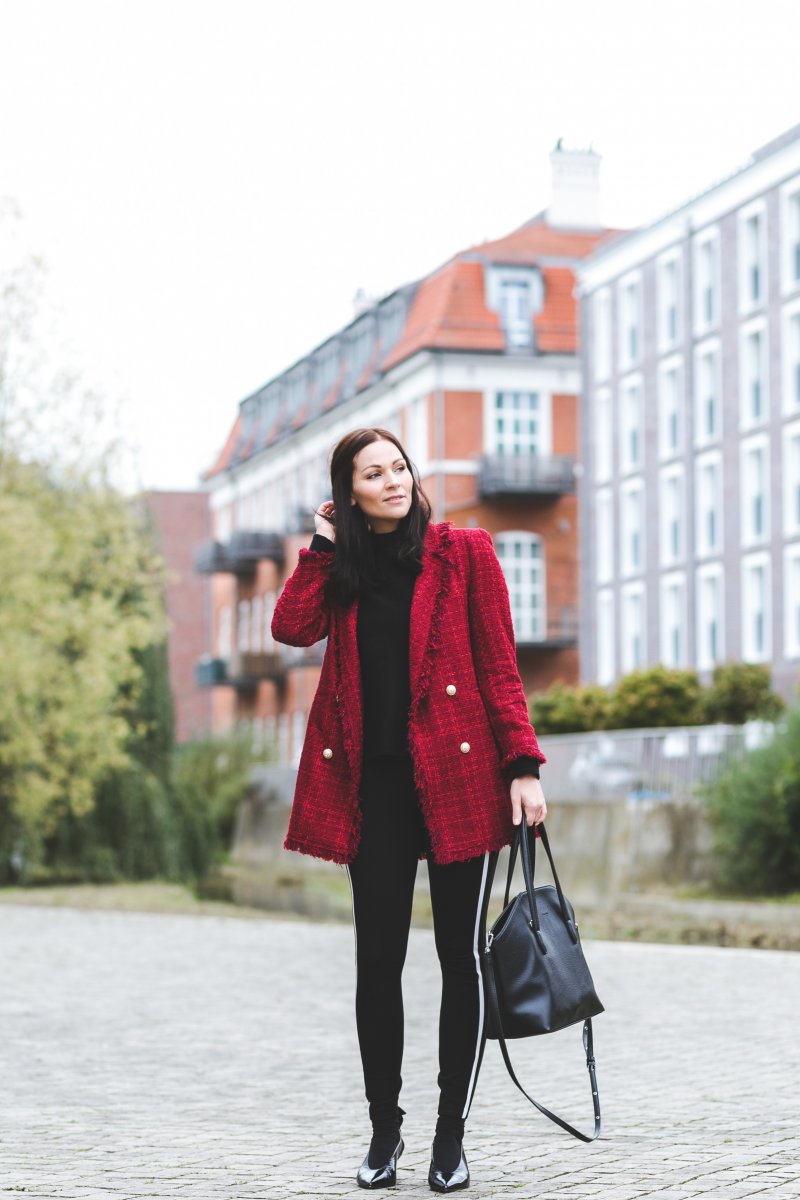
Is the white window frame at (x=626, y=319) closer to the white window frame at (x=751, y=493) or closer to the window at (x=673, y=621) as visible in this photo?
the window at (x=673, y=621)

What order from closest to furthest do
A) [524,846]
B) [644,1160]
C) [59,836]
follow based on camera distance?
[524,846]
[644,1160]
[59,836]

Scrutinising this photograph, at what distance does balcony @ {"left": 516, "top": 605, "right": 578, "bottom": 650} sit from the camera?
66.5 metres

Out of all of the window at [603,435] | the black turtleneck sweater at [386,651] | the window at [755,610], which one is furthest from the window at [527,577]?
the black turtleneck sweater at [386,651]

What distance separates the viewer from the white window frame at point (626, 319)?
61344 millimetres

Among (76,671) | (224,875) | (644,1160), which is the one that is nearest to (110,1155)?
(644,1160)

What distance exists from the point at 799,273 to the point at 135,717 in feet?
85.3

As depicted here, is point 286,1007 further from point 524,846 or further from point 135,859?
point 135,859

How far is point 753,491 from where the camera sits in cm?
5434

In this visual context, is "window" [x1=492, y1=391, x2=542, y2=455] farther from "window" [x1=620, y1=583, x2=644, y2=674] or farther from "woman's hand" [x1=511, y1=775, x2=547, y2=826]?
Answer: "woman's hand" [x1=511, y1=775, x2=547, y2=826]

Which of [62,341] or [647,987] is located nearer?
[647,987]

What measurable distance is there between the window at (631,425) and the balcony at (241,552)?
22.9 meters

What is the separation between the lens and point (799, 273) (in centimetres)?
5256

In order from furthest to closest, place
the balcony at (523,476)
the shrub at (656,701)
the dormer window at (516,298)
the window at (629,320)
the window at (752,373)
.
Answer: the dormer window at (516,298)
the balcony at (523,476)
the window at (629,320)
the window at (752,373)
the shrub at (656,701)

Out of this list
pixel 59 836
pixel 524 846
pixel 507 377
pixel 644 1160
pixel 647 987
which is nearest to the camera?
pixel 524 846
